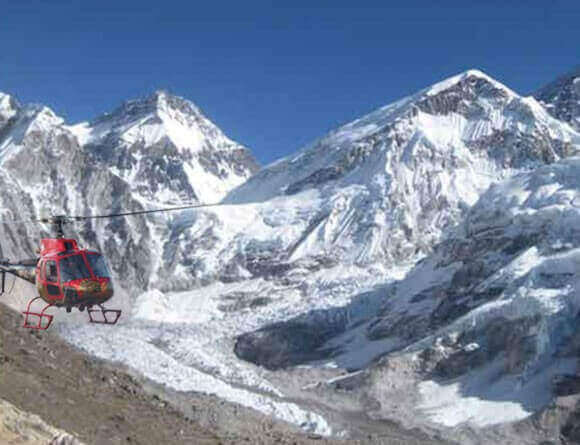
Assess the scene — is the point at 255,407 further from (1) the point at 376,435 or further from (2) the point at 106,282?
(2) the point at 106,282

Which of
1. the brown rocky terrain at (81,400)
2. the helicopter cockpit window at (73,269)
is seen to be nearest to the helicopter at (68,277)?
the helicopter cockpit window at (73,269)

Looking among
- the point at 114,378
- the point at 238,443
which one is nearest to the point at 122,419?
the point at 238,443

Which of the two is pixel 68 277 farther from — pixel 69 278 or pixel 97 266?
pixel 97 266

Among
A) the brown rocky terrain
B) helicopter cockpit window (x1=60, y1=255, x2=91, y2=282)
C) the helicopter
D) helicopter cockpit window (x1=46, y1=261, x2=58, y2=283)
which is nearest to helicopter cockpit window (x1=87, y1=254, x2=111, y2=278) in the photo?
the helicopter

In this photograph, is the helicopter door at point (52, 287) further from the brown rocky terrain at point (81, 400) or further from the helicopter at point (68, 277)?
the brown rocky terrain at point (81, 400)

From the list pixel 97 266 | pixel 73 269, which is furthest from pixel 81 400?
pixel 73 269

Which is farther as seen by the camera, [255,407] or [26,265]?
[255,407]

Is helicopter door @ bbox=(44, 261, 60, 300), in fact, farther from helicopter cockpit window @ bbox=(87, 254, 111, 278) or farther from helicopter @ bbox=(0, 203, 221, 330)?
helicopter cockpit window @ bbox=(87, 254, 111, 278)
